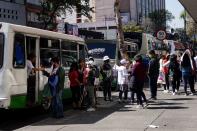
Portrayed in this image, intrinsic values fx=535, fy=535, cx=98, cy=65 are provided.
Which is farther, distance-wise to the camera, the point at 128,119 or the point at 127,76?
the point at 127,76

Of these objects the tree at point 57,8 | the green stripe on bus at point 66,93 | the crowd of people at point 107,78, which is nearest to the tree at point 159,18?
the tree at point 57,8

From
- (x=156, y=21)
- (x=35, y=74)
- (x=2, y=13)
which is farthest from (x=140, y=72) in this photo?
(x=156, y=21)

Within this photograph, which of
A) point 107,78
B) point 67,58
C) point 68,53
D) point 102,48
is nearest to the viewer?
point 67,58

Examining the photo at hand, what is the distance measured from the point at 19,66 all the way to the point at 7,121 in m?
1.93

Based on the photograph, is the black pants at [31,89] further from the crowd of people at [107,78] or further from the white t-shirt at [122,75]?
the white t-shirt at [122,75]

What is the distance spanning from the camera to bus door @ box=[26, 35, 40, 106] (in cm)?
1469

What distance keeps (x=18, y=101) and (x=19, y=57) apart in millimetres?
1139

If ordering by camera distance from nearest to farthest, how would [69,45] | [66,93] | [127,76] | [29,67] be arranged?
[29,67], [66,93], [69,45], [127,76]

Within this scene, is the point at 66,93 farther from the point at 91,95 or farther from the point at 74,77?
the point at 91,95

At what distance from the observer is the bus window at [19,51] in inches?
537

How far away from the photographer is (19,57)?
13836 mm

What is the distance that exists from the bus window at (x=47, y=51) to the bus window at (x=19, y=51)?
1.36 metres

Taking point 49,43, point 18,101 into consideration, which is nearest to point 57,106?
point 18,101

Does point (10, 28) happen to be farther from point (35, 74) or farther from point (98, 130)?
point (98, 130)
